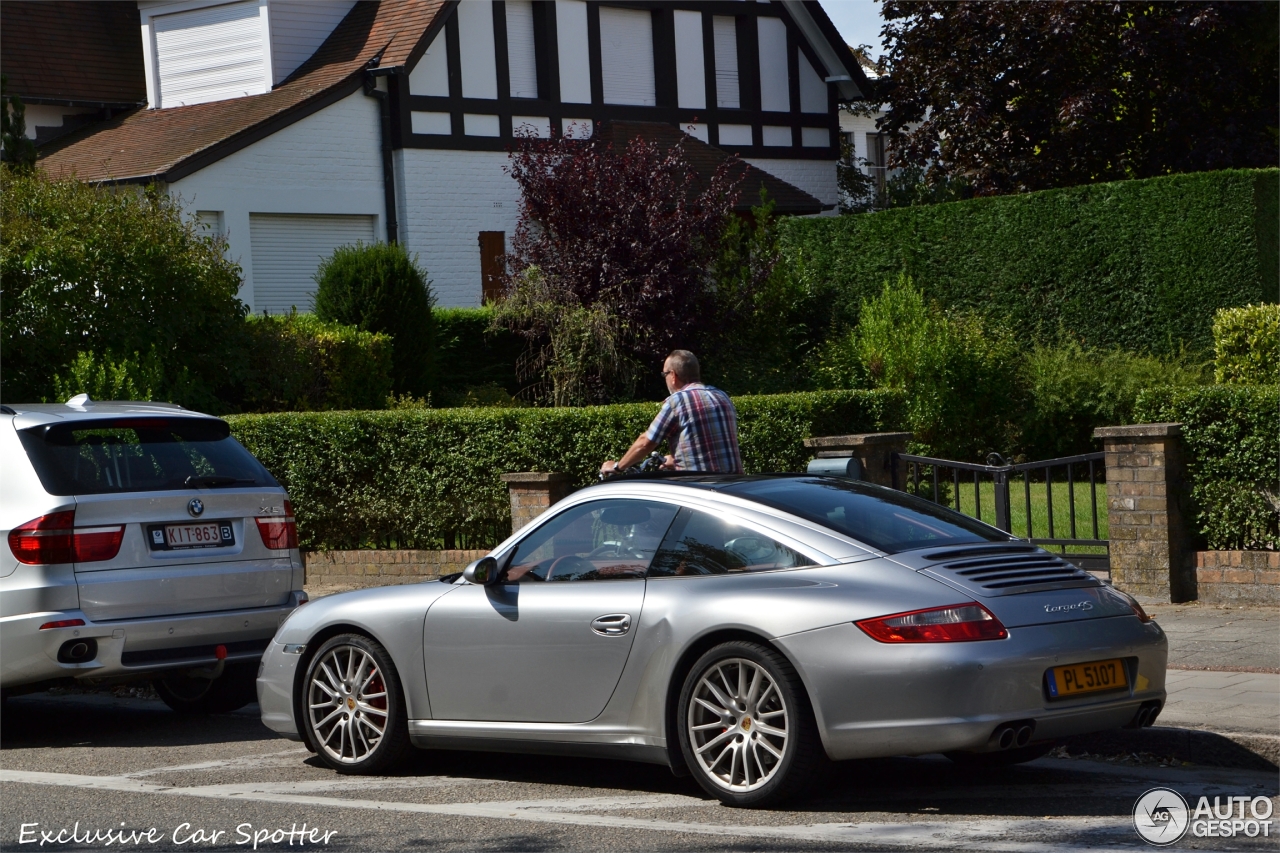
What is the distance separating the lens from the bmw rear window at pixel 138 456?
8.27 m

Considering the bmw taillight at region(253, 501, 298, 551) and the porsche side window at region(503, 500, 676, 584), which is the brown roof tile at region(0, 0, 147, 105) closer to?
the bmw taillight at region(253, 501, 298, 551)

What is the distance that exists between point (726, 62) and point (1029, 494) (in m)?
19.2

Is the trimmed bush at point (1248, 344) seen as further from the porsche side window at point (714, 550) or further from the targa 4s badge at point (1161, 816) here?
the porsche side window at point (714, 550)

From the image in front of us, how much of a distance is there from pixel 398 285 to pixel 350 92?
5.76m

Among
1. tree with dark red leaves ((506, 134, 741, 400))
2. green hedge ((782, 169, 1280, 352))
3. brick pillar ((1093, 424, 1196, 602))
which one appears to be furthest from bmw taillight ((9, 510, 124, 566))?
green hedge ((782, 169, 1280, 352))

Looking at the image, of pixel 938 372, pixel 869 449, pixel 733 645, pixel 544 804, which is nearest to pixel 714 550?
pixel 733 645

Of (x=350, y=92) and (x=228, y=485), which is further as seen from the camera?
(x=350, y=92)

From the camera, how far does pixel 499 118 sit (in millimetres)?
27000

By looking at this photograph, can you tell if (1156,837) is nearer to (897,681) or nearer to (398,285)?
(897,681)

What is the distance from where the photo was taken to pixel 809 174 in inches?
1229

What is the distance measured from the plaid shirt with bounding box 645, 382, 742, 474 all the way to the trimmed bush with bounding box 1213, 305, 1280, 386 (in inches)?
403

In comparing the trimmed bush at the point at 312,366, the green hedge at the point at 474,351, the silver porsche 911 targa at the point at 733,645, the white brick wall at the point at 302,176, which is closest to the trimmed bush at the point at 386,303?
the trimmed bush at the point at 312,366

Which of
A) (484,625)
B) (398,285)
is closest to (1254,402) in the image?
(484,625)

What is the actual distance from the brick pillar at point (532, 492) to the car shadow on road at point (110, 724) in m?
3.35
